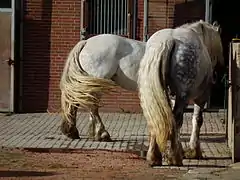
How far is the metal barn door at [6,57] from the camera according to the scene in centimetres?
1628

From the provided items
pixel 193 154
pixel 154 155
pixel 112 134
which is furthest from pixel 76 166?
pixel 112 134

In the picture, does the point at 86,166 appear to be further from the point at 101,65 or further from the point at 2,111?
the point at 2,111

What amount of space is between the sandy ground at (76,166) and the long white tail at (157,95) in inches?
21.2

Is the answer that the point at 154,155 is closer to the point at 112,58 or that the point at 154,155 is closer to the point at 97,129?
the point at 97,129

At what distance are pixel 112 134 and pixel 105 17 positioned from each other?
4.35 m

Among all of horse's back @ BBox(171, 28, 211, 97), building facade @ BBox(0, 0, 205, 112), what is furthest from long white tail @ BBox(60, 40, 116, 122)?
building facade @ BBox(0, 0, 205, 112)

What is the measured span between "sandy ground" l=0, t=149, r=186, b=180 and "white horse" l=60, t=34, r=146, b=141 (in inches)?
43.8

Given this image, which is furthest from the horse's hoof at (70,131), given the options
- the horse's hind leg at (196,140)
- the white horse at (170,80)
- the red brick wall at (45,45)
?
the red brick wall at (45,45)

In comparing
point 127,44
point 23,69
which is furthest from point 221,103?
point 127,44

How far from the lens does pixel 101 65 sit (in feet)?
38.1

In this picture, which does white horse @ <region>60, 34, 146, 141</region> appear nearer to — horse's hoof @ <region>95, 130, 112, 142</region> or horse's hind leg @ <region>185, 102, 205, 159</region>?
horse's hoof @ <region>95, 130, 112, 142</region>

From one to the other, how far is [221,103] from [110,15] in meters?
3.61

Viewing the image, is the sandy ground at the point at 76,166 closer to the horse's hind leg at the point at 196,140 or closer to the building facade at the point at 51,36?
the horse's hind leg at the point at 196,140

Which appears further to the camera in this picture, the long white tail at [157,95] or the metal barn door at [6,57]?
the metal barn door at [6,57]
